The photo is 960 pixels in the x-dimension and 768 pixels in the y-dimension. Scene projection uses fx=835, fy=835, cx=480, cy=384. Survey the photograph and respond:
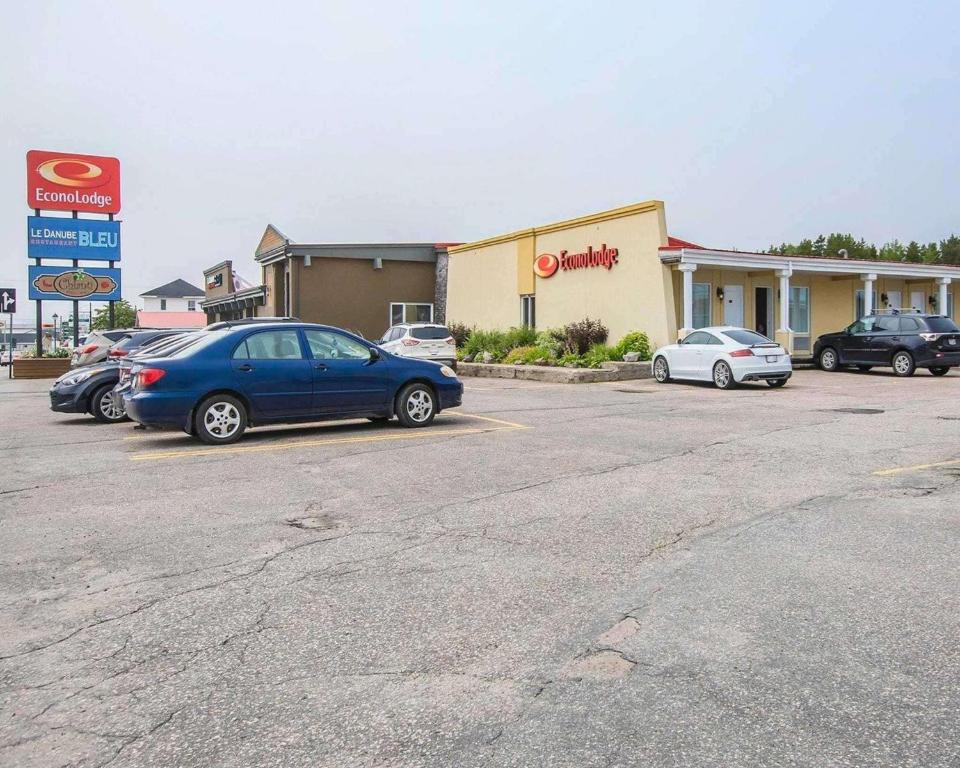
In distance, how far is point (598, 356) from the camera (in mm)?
24156

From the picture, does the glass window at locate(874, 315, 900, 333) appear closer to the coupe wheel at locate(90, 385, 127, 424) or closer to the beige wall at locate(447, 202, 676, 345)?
the beige wall at locate(447, 202, 676, 345)

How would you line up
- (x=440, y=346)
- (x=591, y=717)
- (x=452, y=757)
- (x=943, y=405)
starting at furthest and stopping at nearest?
(x=440, y=346) → (x=943, y=405) → (x=591, y=717) → (x=452, y=757)

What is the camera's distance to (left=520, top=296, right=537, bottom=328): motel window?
3071 cm

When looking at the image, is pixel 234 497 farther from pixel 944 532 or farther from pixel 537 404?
pixel 537 404

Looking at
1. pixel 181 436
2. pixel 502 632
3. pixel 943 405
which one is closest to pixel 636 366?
pixel 943 405

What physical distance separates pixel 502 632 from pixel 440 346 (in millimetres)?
20823

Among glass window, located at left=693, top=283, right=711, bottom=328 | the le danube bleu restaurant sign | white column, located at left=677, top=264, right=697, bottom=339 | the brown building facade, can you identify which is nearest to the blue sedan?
white column, located at left=677, top=264, right=697, bottom=339

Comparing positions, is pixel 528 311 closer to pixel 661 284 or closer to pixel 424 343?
pixel 424 343

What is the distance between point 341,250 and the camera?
1368 inches

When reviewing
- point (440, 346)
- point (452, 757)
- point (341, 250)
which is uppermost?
point (341, 250)

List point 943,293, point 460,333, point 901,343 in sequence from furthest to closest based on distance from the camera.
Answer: point 460,333
point 943,293
point 901,343

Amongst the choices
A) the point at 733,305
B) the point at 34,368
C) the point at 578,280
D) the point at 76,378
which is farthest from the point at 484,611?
the point at 34,368

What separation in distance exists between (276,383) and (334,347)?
3.37 feet

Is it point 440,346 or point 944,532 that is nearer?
point 944,532
